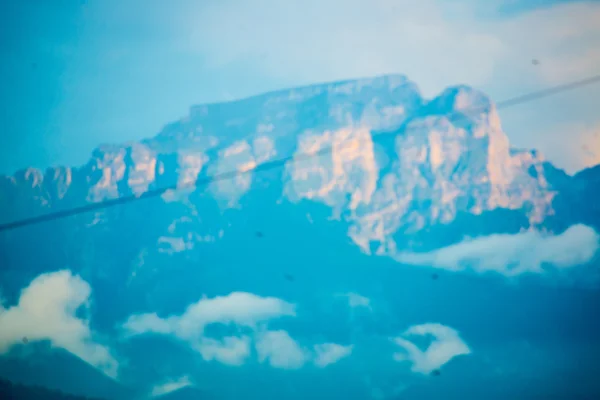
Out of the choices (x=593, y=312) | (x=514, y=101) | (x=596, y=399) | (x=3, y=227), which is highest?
(x=593, y=312)

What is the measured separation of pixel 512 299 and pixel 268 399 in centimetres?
9898

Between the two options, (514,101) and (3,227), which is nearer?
(3,227)

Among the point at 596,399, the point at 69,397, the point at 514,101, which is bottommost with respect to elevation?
the point at 514,101

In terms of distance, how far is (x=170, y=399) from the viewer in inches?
7367

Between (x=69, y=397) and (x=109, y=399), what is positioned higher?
(x=109, y=399)

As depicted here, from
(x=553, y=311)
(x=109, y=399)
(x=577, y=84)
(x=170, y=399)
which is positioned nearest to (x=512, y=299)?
(x=553, y=311)

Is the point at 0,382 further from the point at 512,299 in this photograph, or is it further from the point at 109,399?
the point at 512,299

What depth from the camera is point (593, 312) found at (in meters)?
190

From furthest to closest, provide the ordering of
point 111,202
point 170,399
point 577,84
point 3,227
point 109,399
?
point 170,399
point 109,399
point 577,84
point 111,202
point 3,227

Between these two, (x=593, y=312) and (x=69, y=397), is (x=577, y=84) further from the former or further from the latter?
(x=593, y=312)

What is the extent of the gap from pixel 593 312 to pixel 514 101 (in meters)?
209

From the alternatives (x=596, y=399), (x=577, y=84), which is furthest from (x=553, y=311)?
(x=577, y=84)

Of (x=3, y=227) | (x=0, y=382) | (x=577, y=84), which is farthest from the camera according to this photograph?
(x=0, y=382)

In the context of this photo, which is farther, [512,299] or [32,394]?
[512,299]
